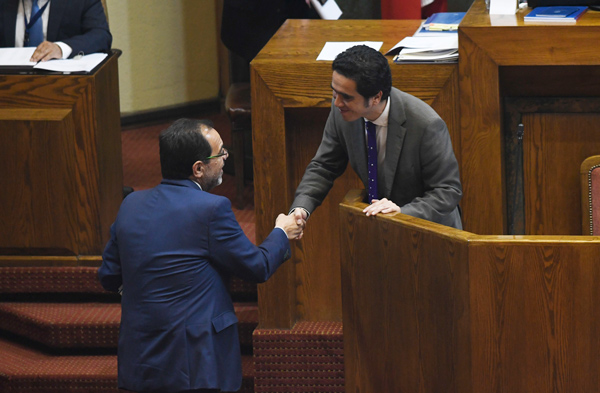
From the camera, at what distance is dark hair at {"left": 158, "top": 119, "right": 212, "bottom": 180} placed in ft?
8.31

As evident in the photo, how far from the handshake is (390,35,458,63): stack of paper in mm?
688

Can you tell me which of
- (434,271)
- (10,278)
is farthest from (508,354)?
(10,278)

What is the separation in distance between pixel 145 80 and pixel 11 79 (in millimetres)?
2209

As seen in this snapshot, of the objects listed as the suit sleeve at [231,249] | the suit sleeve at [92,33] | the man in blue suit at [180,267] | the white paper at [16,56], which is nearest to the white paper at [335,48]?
the man in blue suit at [180,267]

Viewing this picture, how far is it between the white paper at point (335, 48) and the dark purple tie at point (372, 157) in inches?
21.9

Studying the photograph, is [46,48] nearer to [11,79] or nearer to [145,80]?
[11,79]

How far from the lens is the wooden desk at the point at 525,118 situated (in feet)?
9.98

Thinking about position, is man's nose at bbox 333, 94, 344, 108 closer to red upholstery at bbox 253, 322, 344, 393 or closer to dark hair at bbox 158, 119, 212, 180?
dark hair at bbox 158, 119, 212, 180

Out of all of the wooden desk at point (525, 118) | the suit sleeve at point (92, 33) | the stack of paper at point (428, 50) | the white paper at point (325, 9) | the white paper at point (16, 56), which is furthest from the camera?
the white paper at point (325, 9)

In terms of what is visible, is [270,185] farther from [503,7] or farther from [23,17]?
[23,17]

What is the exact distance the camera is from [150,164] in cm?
522

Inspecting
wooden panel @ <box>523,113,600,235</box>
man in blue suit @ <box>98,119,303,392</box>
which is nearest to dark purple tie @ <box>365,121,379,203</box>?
man in blue suit @ <box>98,119,303,392</box>

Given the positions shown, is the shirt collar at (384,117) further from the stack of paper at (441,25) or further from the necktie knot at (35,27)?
the necktie knot at (35,27)

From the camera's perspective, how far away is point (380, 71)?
260 centimetres
